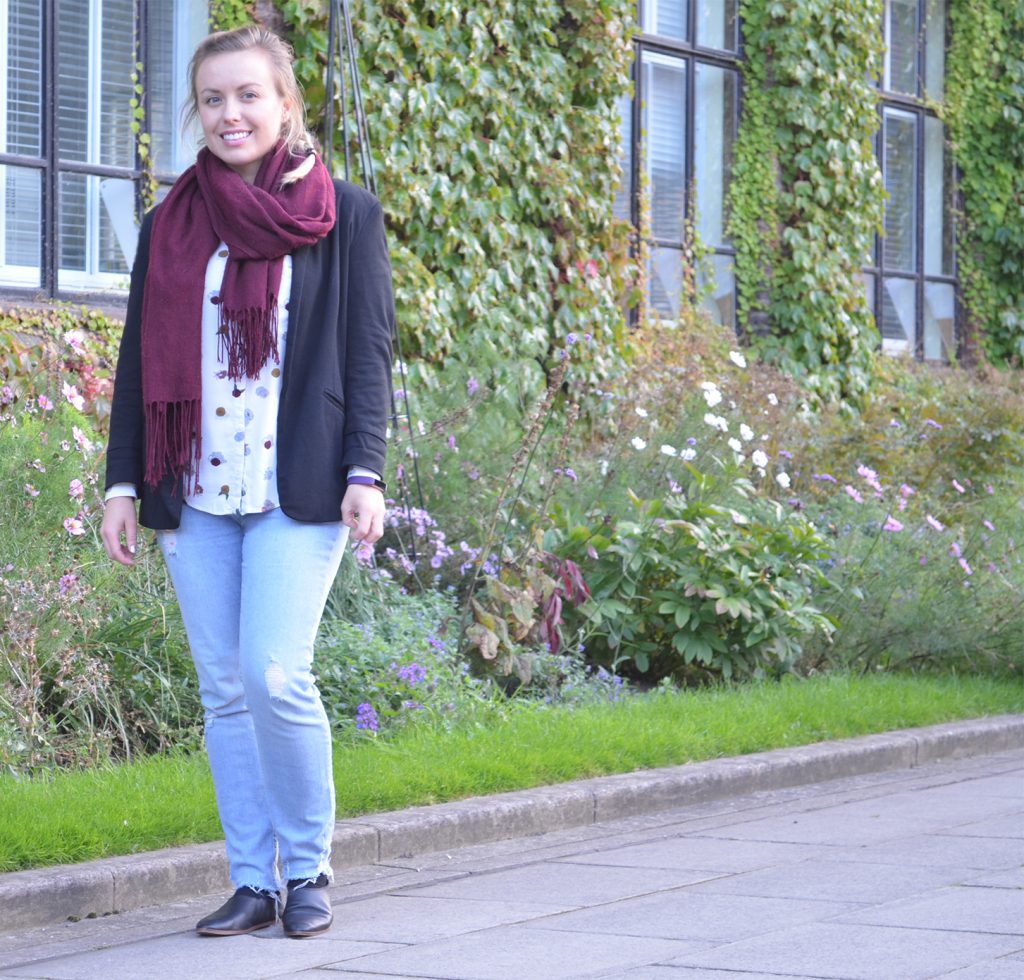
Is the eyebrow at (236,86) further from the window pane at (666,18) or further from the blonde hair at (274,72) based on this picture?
the window pane at (666,18)

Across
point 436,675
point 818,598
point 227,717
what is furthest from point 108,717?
point 818,598

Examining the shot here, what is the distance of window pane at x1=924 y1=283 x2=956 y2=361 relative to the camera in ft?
53.7

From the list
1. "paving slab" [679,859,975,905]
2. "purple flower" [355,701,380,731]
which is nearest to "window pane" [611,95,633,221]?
"purple flower" [355,701,380,731]

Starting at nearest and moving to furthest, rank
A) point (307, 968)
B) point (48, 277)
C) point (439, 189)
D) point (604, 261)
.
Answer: point (307, 968)
point (48, 277)
point (439, 189)
point (604, 261)

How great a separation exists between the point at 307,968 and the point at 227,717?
2.06ft

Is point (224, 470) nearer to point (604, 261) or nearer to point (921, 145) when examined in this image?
point (604, 261)

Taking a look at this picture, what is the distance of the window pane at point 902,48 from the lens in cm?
1577

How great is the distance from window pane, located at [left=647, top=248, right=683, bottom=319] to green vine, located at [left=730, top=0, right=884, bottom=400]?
62 centimetres

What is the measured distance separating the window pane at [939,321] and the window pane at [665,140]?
11.5ft

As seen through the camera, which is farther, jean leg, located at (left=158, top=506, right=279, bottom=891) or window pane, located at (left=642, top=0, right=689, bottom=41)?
window pane, located at (left=642, top=0, right=689, bottom=41)

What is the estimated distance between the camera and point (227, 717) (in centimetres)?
411

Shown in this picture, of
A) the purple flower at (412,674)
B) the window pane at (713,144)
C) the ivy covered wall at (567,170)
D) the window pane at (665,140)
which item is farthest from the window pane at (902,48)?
the purple flower at (412,674)

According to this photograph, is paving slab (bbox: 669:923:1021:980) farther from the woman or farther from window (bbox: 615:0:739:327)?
window (bbox: 615:0:739:327)

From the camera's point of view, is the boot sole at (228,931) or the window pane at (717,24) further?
the window pane at (717,24)
